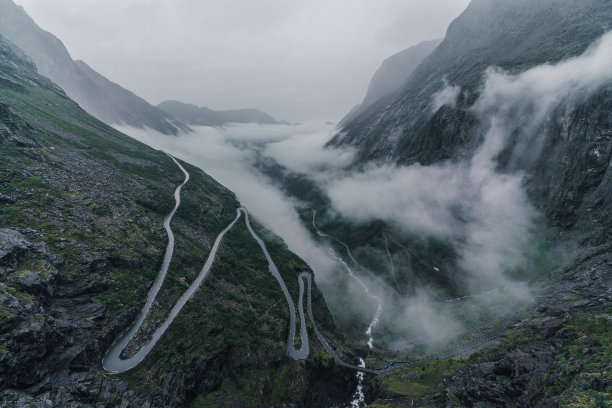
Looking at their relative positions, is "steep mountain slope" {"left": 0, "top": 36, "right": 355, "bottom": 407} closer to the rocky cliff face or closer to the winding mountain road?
the winding mountain road

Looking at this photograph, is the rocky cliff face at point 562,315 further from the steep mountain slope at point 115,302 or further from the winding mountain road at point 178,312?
the steep mountain slope at point 115,302

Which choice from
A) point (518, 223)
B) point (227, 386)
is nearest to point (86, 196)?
point (227, 386)

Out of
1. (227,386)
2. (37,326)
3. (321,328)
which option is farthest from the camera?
(321,328)

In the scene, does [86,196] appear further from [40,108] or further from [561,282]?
[561,282]

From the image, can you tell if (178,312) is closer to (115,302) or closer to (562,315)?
(115,302)

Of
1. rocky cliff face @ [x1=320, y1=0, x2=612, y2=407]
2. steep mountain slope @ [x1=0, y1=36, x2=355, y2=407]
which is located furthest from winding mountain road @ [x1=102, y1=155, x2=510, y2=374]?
rocky cliff face @ [x1=320, y1=0, x2=612, y2=407]

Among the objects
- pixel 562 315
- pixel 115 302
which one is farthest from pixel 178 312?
pixel 562 315

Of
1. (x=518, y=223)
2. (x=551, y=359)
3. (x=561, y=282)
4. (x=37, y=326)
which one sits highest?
(x=518, y=223)

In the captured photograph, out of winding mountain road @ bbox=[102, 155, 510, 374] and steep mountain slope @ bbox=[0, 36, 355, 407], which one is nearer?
steep mountain slope @ bbox=[0, 36, 355, 407]

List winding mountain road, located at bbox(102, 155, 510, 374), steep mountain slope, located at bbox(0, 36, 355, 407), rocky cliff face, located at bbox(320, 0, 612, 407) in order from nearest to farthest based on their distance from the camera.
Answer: steep mountain slope, located at bbox(0, 36, 355, 407), rocky cliff face, located at bbox(320, 0, 612, 407), winding mountain road, located at bbox(102, 155, 510, 374)
